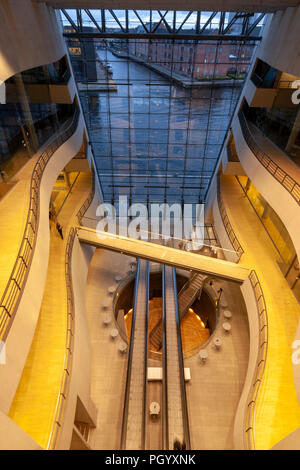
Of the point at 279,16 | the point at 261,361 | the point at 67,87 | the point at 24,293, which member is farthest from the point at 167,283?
the point at 279,16

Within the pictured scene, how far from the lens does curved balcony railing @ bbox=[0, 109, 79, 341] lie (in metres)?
4.12

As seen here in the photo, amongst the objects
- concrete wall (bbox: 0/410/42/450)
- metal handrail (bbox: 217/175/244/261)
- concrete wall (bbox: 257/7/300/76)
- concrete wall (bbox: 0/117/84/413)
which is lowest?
concrete wall (bbox: 0/410/42/450)

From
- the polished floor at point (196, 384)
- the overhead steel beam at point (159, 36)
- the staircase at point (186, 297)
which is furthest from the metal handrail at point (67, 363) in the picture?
the overhead steel beam at point (159, 36)

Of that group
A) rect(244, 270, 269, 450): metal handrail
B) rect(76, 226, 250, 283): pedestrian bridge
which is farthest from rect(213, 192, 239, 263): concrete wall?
rect(244, 270, 269, 450): metal handrail

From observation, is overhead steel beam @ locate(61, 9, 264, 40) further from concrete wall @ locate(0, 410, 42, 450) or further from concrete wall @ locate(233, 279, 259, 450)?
concrete wall @ locate(0, 410, 42, 450)

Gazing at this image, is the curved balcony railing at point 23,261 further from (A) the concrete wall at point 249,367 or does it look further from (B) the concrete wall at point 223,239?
(B) the concrete wall at point 223,239

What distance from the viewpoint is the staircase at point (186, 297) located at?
426 inches

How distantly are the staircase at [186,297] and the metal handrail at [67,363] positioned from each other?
16.2 ft

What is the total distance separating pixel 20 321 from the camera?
4.42 meters

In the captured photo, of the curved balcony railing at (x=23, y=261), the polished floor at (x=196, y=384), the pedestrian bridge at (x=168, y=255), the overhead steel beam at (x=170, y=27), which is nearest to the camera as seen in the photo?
the curved balcony railing at (x=23, y=261)

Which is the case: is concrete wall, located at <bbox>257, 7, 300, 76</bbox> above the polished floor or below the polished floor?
above

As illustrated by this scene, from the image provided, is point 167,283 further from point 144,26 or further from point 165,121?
point 144,26

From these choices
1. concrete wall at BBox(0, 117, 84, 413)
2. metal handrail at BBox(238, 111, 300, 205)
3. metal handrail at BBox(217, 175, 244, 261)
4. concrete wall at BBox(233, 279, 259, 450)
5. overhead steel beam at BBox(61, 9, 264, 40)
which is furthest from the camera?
overhead steel beam at BBox(61, 9, 264, 40)

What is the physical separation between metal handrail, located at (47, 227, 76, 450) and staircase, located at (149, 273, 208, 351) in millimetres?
4938
